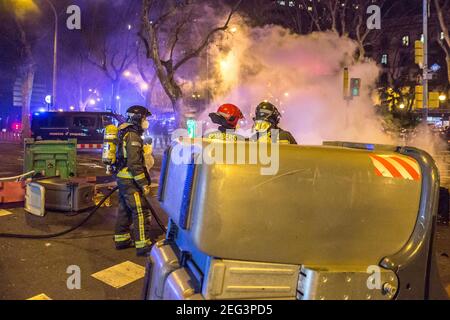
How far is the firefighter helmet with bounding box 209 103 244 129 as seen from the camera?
14.1 feet

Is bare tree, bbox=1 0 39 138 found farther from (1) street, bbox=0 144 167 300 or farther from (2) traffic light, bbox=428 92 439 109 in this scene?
(2) traffic light, bbox=428 92 439 109

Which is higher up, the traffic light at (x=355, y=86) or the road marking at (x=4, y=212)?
the traffic light at (x=355, y=86)

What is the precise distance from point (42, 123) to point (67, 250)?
15.8m

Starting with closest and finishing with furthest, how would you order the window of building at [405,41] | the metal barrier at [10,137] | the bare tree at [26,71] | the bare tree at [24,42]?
the bare tree at [24,42], the bare tree at [26,71], the metal barrier at [10,137], the window of building at [405,41]

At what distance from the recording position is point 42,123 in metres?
18.9

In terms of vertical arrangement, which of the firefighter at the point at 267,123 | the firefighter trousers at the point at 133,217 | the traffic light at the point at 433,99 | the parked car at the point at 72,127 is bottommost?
the firefighter trousers at the point at 133,217

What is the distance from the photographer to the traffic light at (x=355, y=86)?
13.4m

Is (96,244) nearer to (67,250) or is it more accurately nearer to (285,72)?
(67,250)

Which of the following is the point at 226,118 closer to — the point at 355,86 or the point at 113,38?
the point at 355,86

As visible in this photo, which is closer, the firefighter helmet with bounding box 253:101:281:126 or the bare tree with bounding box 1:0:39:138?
the firefighter helmet with bounding box 253:101:281:126

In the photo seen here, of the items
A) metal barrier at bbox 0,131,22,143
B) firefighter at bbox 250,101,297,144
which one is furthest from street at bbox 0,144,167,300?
metal barrier at bbox 0,131,22,143

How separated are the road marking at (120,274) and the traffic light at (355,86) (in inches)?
435

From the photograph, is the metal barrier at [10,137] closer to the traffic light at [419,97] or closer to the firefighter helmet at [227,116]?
the traffic light at [419,97]

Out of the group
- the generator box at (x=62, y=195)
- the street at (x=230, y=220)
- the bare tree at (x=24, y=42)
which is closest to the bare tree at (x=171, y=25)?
the street at (x=230, y=220)
